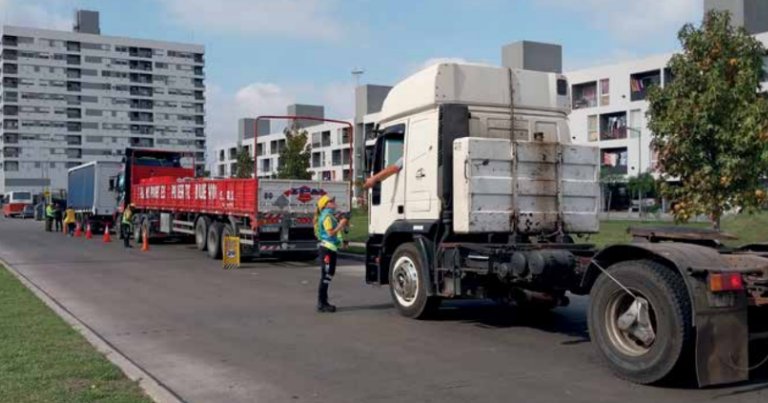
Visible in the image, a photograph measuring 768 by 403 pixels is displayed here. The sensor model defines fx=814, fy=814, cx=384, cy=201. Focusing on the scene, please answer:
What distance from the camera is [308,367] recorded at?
25.7 feet

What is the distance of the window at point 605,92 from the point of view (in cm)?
6788

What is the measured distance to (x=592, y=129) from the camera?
70.2 meters

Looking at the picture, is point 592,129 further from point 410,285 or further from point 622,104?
point 410,285

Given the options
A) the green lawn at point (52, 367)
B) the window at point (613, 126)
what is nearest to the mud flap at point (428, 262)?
the green lawn at point (52, 367)

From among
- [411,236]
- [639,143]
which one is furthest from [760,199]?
[639,143]

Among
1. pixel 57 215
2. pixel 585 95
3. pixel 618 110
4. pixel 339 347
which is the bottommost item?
pixel 339 347

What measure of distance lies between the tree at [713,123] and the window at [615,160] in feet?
170

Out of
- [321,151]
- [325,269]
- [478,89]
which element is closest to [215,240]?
[325,269]

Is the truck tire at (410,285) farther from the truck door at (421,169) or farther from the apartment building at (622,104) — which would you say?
the apartment building at (622,104)

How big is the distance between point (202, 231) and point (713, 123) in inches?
532

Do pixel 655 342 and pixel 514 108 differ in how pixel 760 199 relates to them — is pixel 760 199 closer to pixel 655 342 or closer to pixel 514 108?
pixel 514 108

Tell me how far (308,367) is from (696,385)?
138 inches

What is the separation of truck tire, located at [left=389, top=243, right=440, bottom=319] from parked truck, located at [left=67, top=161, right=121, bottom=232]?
2425 cm

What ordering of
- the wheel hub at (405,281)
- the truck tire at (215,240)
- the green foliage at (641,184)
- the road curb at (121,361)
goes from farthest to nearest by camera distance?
the green foliage at (641,184), the truck tire at (215,240), the wheel hub at (405,281), the road curb at (121,361)
